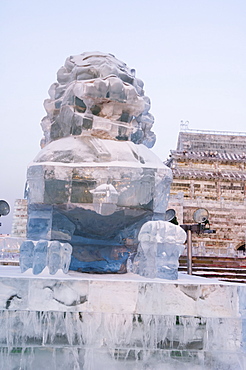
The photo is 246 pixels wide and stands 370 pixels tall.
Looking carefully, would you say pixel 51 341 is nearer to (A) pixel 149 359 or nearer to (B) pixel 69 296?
(B) pixel 69 296


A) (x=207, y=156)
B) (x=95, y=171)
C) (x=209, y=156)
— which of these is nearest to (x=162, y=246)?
(x=95, y=171)

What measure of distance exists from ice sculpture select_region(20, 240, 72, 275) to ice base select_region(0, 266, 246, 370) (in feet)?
2.77

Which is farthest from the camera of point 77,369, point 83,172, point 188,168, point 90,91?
point 188,168

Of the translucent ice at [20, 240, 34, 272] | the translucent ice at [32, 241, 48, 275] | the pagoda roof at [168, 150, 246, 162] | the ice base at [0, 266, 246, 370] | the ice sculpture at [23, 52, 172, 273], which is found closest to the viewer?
the ice base at [0, 266, 246, 370]

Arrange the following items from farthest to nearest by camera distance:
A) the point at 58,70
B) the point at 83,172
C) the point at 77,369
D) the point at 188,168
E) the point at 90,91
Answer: the point at 188,168
the point at 58,70
the point at 90,91
the point at 83,172
the point at 77,369

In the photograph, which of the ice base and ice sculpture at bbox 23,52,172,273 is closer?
the ice base

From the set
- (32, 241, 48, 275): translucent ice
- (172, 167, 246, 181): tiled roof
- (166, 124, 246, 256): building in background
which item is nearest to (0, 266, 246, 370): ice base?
(32, 241, 48, 275): translucent ice

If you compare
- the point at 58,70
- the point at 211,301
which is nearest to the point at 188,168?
the point at 58,70

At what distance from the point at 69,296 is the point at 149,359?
915 millimetres

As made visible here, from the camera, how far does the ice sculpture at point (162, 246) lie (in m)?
4.79

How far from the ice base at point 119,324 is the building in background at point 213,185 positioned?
17.4 meters

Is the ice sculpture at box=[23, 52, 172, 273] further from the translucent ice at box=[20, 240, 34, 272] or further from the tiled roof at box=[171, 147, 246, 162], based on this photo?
the tiled roof at box=[171, 147, 246, 162]

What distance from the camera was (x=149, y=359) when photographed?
143 inches

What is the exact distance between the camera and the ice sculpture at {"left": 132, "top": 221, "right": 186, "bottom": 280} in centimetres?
479
